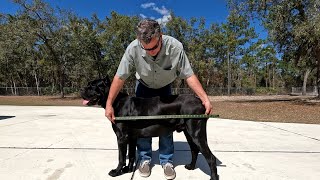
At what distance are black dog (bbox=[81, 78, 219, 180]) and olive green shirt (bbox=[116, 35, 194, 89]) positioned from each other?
30 cm

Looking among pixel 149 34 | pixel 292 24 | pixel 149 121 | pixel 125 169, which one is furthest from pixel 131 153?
pixel 292 24

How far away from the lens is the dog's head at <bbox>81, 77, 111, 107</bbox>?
3.65m

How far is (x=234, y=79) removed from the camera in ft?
197

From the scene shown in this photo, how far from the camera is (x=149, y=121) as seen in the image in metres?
3.45

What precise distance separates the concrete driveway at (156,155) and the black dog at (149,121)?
1.23 ft

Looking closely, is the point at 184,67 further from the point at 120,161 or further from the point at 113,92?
the point at 120,161

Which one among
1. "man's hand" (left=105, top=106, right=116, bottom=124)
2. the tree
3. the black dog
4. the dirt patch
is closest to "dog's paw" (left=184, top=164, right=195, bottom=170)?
the black dog

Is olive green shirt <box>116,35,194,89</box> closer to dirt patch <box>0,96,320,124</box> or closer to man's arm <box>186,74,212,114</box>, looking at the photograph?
man's arm <box>186,74,212,114</box>

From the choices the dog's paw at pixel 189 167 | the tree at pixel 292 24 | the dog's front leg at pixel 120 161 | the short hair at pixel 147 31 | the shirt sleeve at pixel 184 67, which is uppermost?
the tree at pixel 292 24

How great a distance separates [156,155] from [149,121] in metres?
1.40

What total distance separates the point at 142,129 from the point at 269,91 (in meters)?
55.5

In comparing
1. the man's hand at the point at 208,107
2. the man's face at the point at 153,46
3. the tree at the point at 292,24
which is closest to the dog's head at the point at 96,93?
the man's face at the point at 153,46

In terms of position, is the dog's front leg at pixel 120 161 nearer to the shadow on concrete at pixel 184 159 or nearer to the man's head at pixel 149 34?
the shadow on concrete at pixel 184 159

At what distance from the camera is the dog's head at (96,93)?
12.0 ft
